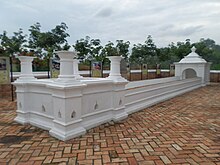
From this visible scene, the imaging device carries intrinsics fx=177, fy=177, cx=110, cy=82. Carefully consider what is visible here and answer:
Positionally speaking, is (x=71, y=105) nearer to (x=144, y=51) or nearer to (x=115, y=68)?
(x=115, y=68)

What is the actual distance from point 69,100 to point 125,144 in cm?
122

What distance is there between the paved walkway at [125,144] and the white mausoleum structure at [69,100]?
20 centimetres

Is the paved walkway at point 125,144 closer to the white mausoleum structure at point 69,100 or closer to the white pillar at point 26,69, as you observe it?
the white mausoleum structure at point 69,100

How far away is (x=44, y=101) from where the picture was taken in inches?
144

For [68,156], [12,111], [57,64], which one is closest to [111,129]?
[68,156]

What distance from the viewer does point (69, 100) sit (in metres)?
3.10

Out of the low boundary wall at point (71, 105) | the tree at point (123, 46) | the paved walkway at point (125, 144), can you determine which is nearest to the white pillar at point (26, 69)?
the low boundary wall at point (71, 105)

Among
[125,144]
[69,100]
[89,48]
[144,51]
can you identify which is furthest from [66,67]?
[144,51]

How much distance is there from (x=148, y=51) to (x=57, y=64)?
499 inches

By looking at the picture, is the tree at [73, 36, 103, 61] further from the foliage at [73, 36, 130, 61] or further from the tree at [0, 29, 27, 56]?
the tree at [0, 29, 27, 56]

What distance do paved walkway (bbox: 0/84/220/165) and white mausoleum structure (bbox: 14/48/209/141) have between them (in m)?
0.20

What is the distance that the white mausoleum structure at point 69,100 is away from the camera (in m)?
3.12

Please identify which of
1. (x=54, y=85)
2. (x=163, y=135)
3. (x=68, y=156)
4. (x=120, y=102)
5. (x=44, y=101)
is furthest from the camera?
(x=120, y=102)

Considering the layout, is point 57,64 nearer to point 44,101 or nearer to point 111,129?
point 44,101
